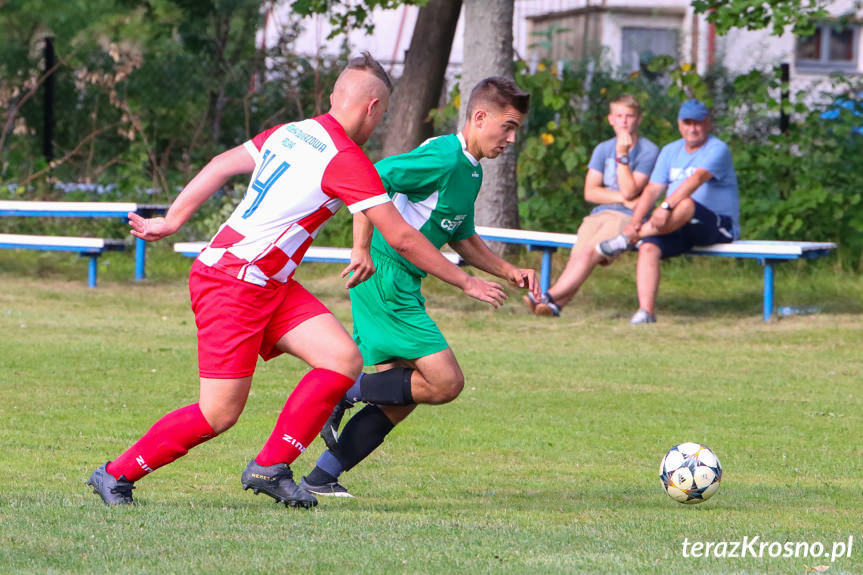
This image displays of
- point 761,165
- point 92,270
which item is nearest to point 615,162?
point 761,165

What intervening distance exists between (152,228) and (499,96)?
1.61m

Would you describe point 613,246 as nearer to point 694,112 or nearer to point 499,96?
point 694,112

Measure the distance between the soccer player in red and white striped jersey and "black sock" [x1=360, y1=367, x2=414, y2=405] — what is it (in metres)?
0.54

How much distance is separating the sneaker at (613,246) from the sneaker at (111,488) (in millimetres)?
7291

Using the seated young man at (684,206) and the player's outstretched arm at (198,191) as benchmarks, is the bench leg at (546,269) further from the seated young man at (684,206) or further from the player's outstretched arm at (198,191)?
the player's outstretched arm at (198,191)


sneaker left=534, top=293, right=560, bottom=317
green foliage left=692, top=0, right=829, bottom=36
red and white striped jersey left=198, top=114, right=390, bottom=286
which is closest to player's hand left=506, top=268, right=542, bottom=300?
red and white striped jersey left=198, top=114, right=390, bottom=286

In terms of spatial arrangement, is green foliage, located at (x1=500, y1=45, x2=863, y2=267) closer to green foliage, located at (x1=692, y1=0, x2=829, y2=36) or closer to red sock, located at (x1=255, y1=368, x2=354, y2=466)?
green foliage, located at (x1=692, y1=0, x2=829, y2=36)

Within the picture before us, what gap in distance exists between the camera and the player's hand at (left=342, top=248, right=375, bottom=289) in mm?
5574

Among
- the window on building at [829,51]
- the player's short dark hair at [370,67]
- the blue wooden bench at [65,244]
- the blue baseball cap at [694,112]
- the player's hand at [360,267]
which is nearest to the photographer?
the player's short dark hair at [370,67]

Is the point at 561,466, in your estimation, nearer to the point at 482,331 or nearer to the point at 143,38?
the point at 482,331

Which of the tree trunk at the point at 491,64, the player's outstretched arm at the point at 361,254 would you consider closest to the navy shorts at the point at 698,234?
the tree trunk at the point at 491,64

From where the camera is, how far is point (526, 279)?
18.9 ft

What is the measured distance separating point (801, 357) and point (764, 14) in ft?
14.6

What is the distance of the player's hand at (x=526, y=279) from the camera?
566 cm
